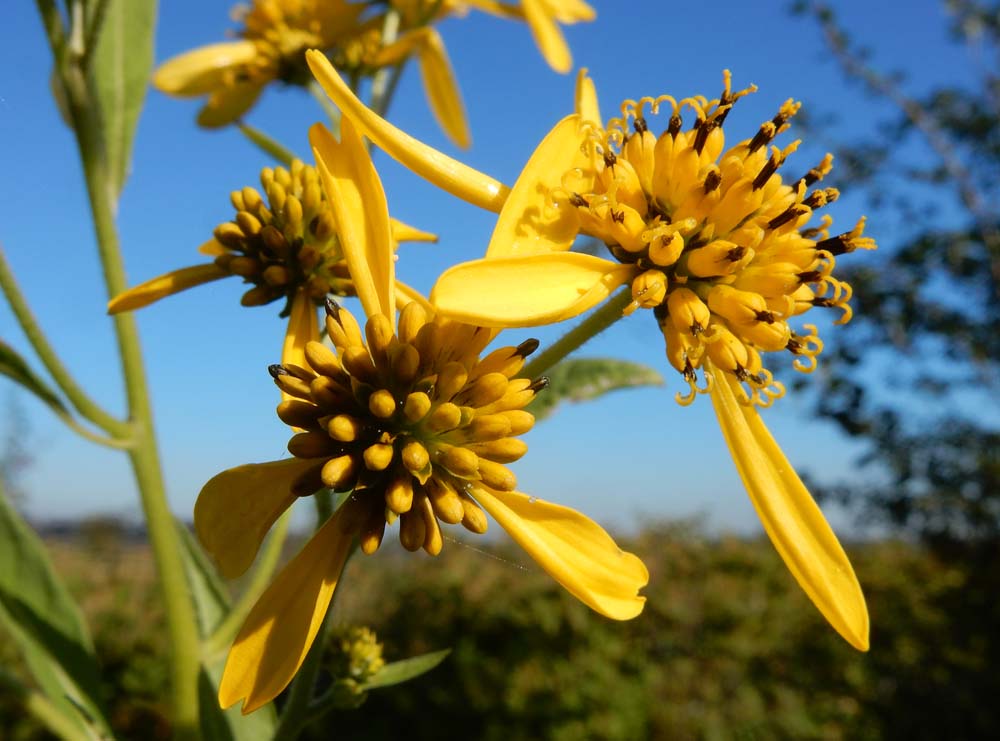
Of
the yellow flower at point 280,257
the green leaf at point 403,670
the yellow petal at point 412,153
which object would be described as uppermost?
the yellow petal at point 412,153

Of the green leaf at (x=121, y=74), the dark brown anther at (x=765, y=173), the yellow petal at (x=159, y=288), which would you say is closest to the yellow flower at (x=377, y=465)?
the yellow petal at (x=159, y=288)

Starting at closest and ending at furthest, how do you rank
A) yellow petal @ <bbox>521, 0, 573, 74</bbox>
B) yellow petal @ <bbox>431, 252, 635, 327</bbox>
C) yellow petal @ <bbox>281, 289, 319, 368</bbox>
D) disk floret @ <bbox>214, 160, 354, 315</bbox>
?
1. yellow petal @ <bbox>431, 252, 635, 327</bbox>
2. yellow petal @ <bbox>281, 289, 319, 368</bbox>
3. disk floret @ <bbox>214, 160, 354, 315</bbox>
4. yellow petal @ <bbox>521, 0, 573, 74</bbox>

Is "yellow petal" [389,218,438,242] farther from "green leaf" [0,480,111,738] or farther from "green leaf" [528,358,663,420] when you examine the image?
"green leaf" [0,480,111,738]

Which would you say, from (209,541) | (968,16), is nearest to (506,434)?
(209,541)

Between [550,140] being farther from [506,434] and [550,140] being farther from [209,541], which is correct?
[209,541]

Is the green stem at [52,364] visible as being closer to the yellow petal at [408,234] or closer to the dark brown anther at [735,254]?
the yellow petal at [408,234]

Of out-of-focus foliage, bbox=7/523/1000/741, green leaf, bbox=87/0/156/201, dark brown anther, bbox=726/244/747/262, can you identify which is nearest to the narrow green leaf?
green leaf, bbox=87/0/156/201
